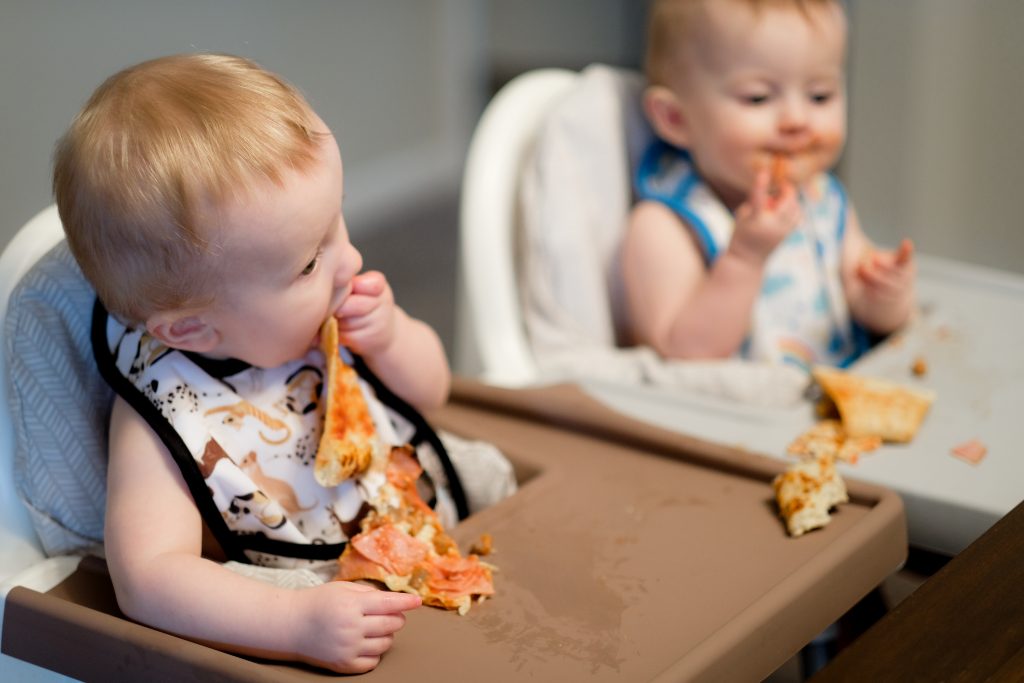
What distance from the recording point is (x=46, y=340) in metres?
0.83

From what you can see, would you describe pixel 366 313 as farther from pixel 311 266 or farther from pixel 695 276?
pixel 695 276

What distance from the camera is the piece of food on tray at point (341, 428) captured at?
82 centimetres

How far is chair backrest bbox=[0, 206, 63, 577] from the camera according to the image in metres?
0.83

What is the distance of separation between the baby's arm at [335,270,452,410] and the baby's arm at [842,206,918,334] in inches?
20.3

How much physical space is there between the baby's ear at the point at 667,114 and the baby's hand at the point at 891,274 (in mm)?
220

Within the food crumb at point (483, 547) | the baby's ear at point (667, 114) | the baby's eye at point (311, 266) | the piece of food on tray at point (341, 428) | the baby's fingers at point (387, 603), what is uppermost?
the baby's eye at point (311, 266)

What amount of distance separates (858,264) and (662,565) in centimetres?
59

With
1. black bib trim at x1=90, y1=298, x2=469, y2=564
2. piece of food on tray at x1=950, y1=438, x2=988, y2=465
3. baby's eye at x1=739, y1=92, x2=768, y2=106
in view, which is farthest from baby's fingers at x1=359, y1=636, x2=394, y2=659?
baby's eye at x1=739, y1=92, x2=768, y2=106

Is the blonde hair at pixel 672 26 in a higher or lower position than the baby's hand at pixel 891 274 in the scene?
higher

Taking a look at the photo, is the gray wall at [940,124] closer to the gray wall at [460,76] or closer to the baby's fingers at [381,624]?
the gray wall at [460,76]

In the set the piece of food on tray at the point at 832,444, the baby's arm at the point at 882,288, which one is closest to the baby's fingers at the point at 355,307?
the piece of food on tray at the point at 832,444

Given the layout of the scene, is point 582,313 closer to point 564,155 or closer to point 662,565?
point 564,155

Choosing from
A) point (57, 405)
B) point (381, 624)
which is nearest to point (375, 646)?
point (381, 624)

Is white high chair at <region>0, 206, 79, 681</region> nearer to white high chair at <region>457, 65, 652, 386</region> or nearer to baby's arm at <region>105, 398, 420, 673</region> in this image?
baby's arm at <region>105, 398, 420, 673</region>
